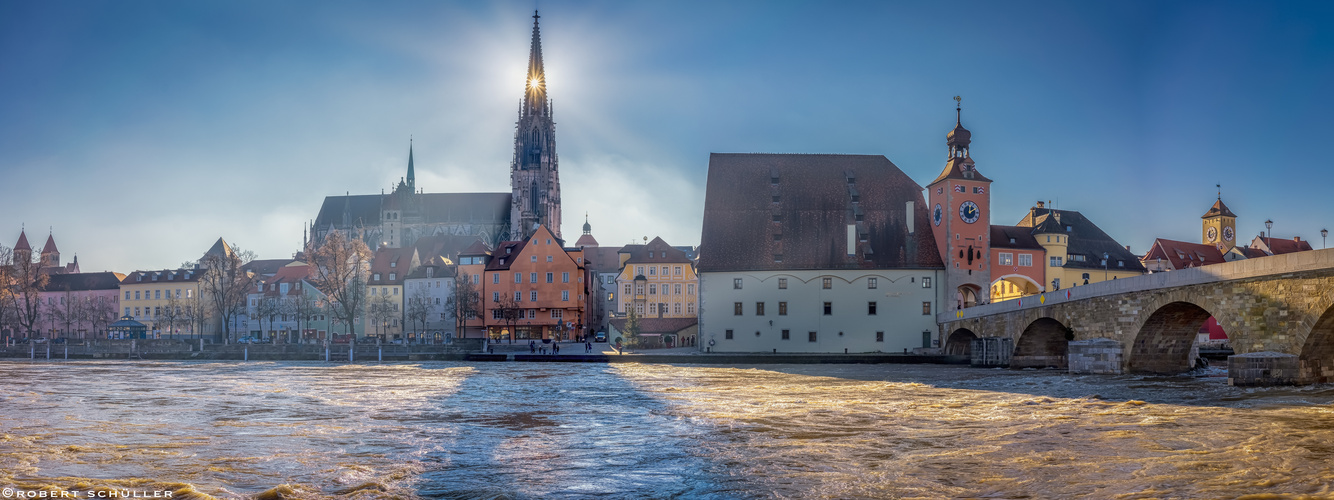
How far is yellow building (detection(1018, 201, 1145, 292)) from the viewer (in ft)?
265

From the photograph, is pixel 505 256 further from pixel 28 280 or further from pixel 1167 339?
pixel 1167 339

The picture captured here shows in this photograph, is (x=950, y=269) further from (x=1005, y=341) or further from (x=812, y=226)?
(x=1005, y=341)

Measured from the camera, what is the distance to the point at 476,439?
20234mm

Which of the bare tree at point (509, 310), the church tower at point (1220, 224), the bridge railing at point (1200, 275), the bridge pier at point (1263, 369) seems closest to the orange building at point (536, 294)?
the bare tree at point (509, 310)

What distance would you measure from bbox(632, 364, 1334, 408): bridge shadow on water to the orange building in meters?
36.4

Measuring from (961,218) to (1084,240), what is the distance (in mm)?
31064

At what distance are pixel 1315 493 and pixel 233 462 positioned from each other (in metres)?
16.5

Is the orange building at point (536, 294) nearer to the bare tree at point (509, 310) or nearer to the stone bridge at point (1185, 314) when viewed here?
the bare tree at point (509, 310)

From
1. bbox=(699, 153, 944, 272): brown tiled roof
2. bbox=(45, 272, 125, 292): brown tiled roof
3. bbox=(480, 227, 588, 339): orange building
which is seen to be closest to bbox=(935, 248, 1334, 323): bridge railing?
bbox=(699, 153, 944, 272): brown tiled roof

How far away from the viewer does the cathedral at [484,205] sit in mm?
130375

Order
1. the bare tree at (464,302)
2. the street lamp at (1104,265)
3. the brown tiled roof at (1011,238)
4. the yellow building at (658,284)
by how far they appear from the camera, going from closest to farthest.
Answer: the brown tiled roof at (1011,238), the street lamp at (1104,265), the bare tree at (464,302), the yellow building at (658,284)

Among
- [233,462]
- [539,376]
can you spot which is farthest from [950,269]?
[233,462]

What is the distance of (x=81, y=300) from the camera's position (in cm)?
11038

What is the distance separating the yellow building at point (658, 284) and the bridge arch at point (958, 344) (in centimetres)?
3577
